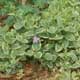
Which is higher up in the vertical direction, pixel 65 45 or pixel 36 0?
pixel 36 0

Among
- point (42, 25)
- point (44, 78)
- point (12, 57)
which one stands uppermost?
point (42, 25)

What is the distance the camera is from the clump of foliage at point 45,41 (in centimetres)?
426

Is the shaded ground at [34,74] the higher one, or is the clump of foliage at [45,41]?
the clump of foliage at [45,41]

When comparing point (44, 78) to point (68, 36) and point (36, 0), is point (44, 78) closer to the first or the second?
point (68, 36)

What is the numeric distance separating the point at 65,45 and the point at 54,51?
0.51 ft

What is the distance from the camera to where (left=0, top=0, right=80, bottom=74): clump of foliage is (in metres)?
4.26

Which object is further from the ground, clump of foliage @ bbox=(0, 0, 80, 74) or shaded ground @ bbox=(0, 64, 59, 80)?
clump of foliage @ bbox=(0, 0, 80, 74)

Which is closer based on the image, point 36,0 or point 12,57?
point 12,57

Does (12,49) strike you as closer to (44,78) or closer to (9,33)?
(9,33)

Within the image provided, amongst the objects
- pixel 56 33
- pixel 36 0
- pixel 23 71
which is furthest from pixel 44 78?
pixel 36 0

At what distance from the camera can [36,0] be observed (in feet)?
17.1

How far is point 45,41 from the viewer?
4402 mm

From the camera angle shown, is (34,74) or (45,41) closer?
(34,74)

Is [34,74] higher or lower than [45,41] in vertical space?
lower
